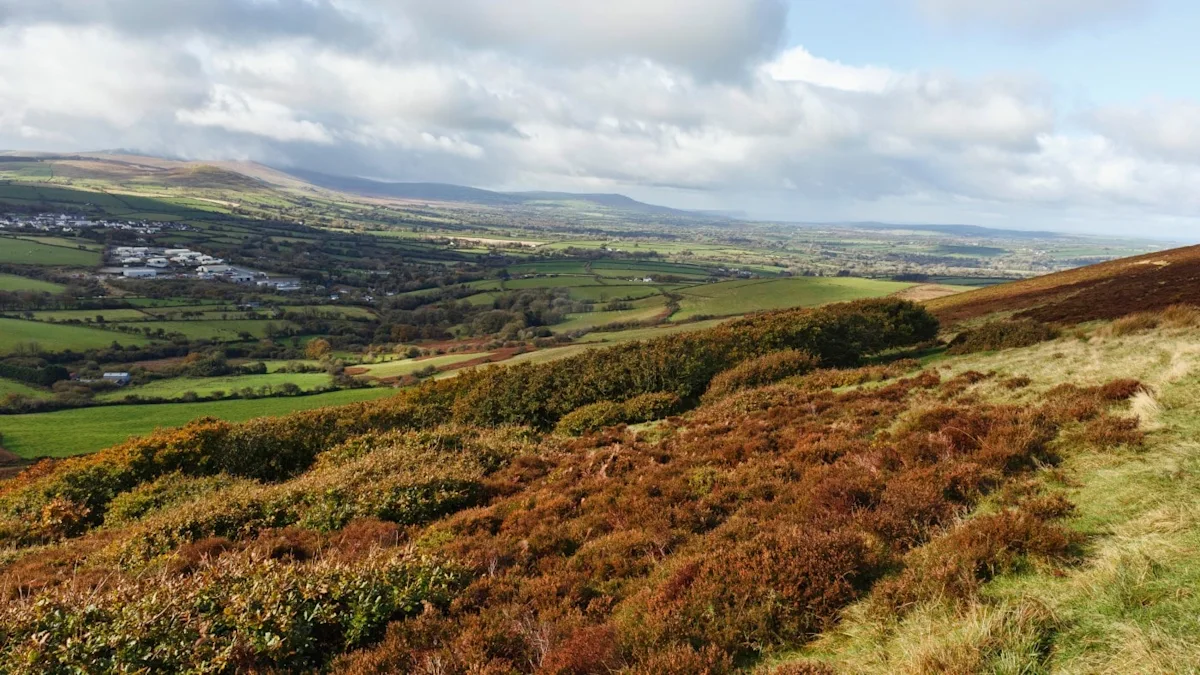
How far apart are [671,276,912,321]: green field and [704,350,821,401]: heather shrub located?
57267 mm

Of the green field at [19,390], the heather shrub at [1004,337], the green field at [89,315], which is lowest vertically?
the green field at [19,390]

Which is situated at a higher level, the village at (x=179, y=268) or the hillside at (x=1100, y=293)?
the hillside at (x=1100, y=293)

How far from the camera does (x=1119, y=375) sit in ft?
42.8

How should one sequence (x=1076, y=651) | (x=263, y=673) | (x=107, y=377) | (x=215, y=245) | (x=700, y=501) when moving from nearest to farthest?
(x=1076, y=651), (x=263, y=673), (x=700, y=501), (x=107, y=377), (x=215, y=245)

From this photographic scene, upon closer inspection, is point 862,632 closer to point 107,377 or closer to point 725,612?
point 725,612

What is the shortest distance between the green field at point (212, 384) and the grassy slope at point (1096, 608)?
201 feet

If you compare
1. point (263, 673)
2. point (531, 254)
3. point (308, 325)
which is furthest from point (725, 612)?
point (531, 254)

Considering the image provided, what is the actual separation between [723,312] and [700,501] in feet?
266

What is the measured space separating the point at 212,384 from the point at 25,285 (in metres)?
74.6

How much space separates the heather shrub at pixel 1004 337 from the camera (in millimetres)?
23567

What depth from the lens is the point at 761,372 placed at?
2497 centimetres

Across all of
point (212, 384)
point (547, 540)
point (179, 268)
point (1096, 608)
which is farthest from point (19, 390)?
point (179, 268)

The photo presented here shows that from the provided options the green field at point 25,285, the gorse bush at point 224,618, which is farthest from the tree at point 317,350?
the gorse bush at point 224,618

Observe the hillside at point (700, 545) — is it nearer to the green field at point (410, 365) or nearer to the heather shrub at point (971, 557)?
the heather shrub at point (971, 557)
